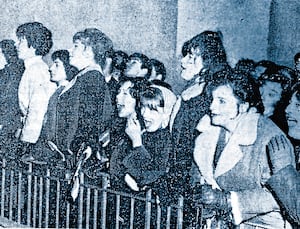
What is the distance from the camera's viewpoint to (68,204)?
3252 mm

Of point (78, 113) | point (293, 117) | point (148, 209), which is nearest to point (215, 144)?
point (293, 117)

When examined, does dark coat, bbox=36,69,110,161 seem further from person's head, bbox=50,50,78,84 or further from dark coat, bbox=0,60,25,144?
dark coat, bbox=0,60,25,144

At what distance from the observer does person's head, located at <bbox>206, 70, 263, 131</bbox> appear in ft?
8.96

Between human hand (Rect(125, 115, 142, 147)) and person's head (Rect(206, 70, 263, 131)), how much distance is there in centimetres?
42

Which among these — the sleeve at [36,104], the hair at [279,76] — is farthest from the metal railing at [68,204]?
the hair at [279,76]

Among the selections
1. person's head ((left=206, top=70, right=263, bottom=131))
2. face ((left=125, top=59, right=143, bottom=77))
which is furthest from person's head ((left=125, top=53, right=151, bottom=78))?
person's head ((left=206, top=70, right=263, bottom=131))

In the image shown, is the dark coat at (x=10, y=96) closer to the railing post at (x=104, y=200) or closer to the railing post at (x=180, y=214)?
the railing post at (x=104, y=200)

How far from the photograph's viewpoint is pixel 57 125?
10.6ft

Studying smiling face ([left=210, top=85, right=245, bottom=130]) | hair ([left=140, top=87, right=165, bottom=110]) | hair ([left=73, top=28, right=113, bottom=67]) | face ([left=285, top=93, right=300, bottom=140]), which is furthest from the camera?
hair ([left=73, top=28, right=113, bottom=67])

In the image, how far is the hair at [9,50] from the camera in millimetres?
3286

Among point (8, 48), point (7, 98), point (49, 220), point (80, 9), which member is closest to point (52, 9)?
point (80, 9)

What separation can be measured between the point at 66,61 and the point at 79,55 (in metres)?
0.08

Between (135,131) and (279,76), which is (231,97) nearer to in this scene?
(279,76)

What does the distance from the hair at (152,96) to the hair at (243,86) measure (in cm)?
35
